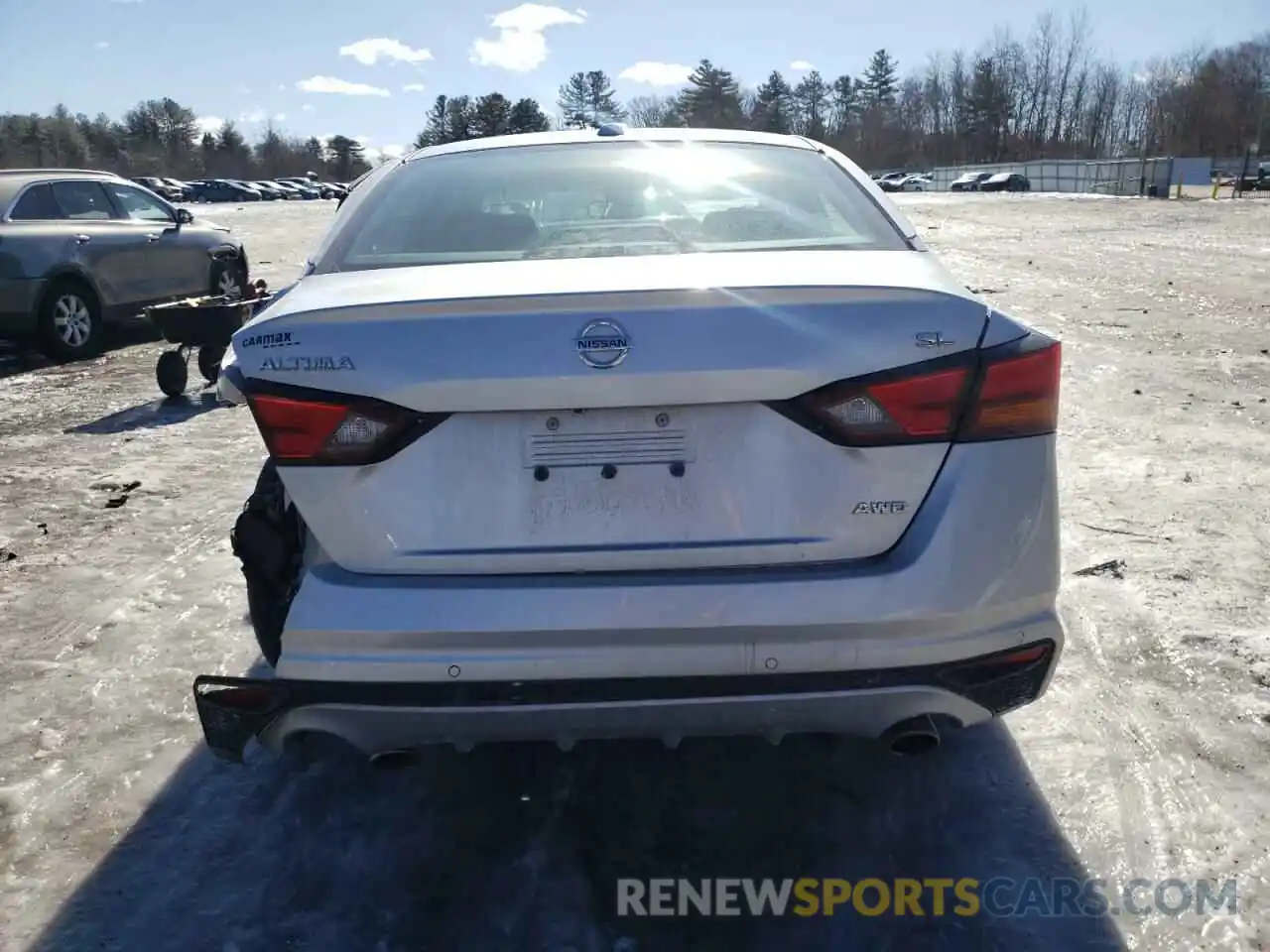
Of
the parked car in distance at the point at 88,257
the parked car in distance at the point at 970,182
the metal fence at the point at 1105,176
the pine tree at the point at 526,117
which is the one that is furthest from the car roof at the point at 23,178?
the parked car in distance at the point at 970,182

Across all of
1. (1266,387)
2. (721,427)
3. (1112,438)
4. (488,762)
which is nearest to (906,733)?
(721,427)

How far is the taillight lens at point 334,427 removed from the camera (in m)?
2.15

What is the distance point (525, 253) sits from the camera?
275cm

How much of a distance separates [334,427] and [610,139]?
6.16ft

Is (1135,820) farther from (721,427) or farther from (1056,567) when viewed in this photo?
(721,427)

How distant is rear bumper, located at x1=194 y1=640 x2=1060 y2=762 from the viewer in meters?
2.17

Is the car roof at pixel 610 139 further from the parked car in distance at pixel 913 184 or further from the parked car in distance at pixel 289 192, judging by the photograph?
the parked car in distance at pixel 913 184

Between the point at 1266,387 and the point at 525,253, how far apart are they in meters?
6.66

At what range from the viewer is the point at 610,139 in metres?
3.62

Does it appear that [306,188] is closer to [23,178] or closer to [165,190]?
[165,190]

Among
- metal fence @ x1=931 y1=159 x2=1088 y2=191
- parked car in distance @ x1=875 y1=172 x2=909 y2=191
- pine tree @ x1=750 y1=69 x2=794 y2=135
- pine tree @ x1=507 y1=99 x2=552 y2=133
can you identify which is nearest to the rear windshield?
pine tree @ x1=507 y1=99 x2=552 y2=133

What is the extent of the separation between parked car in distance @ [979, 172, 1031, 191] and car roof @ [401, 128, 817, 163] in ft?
243

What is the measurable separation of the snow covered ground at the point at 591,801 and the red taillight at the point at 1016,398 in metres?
1.10

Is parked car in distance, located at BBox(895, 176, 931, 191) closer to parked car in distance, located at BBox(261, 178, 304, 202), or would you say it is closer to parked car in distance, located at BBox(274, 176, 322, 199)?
parked car in distance, located at BBox(274, 176, 322, 199)
